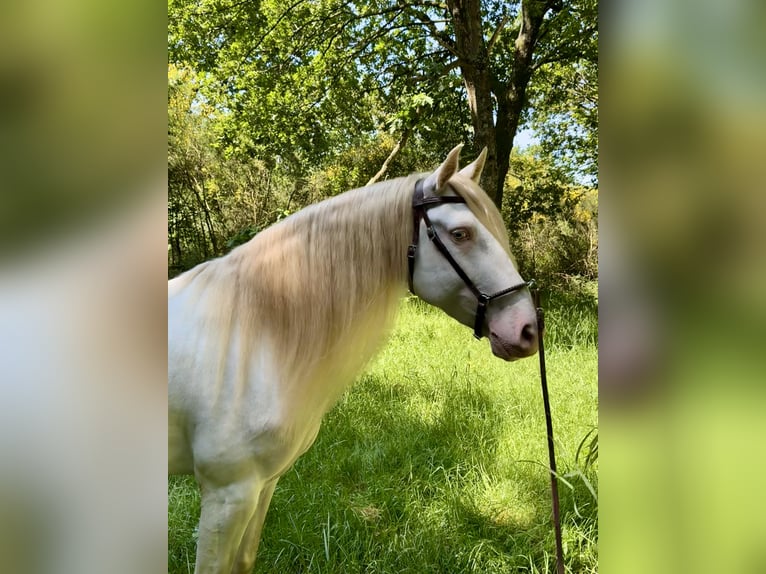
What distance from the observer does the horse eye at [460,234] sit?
1.21 m

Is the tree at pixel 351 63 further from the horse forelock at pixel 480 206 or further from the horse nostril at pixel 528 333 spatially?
the horse nostril at pixel 528 333

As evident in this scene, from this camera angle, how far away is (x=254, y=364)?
1.19m

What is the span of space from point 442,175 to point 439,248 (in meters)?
0.20

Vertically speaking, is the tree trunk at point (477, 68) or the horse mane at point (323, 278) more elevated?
the tree trunk at point (477, 68)

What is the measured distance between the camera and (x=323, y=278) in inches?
48.9

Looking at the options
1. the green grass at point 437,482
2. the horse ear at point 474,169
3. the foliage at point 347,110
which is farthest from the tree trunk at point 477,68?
the horse ear at point 474,169

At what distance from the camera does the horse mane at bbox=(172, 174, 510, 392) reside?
1216 mm

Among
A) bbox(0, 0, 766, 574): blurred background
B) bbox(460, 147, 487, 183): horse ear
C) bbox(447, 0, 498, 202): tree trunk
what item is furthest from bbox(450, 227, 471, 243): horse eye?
bbox(447, 0, 498, 202): tree trunk
